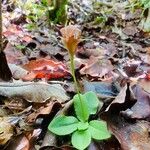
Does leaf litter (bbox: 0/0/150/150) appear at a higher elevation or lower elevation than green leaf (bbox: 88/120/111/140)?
lower

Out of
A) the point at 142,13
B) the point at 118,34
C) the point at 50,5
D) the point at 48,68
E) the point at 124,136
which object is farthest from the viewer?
the point at 50,5

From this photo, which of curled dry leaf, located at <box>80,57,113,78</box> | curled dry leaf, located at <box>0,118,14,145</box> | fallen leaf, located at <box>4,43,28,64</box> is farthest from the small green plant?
fallen leaf, located at <box>4,43,28,64</box>

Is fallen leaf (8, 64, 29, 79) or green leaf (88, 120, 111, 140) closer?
green leaf (88, 120, 111, 140)

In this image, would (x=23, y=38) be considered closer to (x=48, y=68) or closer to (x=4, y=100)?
(x=48, y=68)

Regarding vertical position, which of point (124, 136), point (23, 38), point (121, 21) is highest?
point (124, 136)

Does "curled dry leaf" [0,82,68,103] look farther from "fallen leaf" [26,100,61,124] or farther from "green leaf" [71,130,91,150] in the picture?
"green leaf" [71,130,91,150]

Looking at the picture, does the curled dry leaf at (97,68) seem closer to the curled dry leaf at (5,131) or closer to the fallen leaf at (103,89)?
the fallen leaf at (103,89)

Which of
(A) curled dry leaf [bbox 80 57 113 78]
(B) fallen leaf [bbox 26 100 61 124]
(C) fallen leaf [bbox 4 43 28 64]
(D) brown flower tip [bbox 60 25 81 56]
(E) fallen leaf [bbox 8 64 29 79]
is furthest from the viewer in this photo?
(C) fallen leaf [bbox 4 43 28 64]

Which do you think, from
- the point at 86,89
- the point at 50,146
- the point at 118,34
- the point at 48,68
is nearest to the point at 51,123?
the point at 50,146
